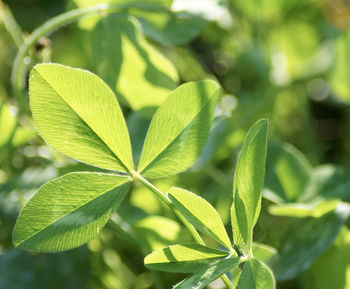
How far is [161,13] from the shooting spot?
0.95 m

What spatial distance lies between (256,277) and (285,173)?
307 millimetres

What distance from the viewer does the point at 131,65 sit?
0.85 metres

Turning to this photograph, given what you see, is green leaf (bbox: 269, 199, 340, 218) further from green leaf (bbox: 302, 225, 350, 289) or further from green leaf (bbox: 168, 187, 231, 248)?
green leaf (bbox: 168, 187, 231, 248)

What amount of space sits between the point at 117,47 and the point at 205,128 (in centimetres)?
27

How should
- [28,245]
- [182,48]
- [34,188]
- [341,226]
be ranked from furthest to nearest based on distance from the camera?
1. [182,48]
2. [34,188]
3. [341,226]
4. [28,245]

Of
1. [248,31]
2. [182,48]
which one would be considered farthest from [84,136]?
[248,31]

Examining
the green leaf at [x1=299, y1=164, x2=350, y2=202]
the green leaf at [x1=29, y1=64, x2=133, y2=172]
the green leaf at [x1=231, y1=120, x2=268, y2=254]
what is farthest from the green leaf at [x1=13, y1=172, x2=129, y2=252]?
the green leaf at [x1=299, y1=164, x2=350, y2=202]

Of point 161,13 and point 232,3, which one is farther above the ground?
point 161,13

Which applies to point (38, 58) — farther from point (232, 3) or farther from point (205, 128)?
point (232, 3)

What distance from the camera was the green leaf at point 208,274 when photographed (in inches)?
21.0

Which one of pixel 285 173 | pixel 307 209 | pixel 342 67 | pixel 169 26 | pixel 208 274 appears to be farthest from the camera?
pixel 342 67

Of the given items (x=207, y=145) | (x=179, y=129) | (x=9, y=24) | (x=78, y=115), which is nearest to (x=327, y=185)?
(x=207, y=145)

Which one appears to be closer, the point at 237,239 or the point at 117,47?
the point at 237,239

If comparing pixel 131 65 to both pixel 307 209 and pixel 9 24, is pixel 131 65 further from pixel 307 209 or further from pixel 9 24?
pixel 307 209
